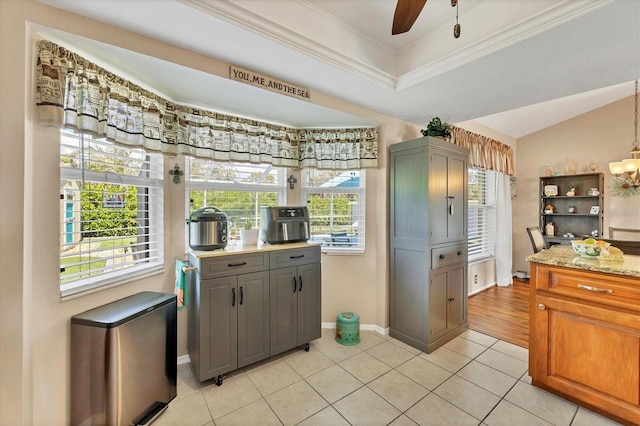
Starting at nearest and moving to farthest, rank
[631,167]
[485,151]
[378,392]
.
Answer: [378,392] → [631,167] → [485,151]

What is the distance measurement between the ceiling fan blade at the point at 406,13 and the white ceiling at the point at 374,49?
0.58 m

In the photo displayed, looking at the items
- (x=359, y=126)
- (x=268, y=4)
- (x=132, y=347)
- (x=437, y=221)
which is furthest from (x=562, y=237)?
(x=132, y=347)

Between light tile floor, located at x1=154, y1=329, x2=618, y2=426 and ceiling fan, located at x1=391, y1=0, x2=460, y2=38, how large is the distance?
2.22 meters

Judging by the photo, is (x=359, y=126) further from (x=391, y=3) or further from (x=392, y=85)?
(x=391, y=3)

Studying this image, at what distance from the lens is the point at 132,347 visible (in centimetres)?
158

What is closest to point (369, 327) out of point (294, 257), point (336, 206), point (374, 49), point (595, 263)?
point (294, 257)

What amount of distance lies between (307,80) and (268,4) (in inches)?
24.3

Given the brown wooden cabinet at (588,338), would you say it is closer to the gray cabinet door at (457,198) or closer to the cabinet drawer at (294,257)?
the gray cabinet door at (457,198)

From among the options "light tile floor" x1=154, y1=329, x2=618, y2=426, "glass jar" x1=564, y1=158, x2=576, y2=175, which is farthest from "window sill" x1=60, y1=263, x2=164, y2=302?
"glass jar" x1=564, y1=158, x2=576, y2=175

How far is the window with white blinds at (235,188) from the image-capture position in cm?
244

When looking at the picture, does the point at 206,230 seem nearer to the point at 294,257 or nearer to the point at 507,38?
the point at 294,257

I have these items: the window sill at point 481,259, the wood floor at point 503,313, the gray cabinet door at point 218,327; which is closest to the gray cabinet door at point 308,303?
the gray cabinet door at point 218,327

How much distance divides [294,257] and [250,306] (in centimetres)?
56

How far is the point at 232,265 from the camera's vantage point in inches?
82.3
